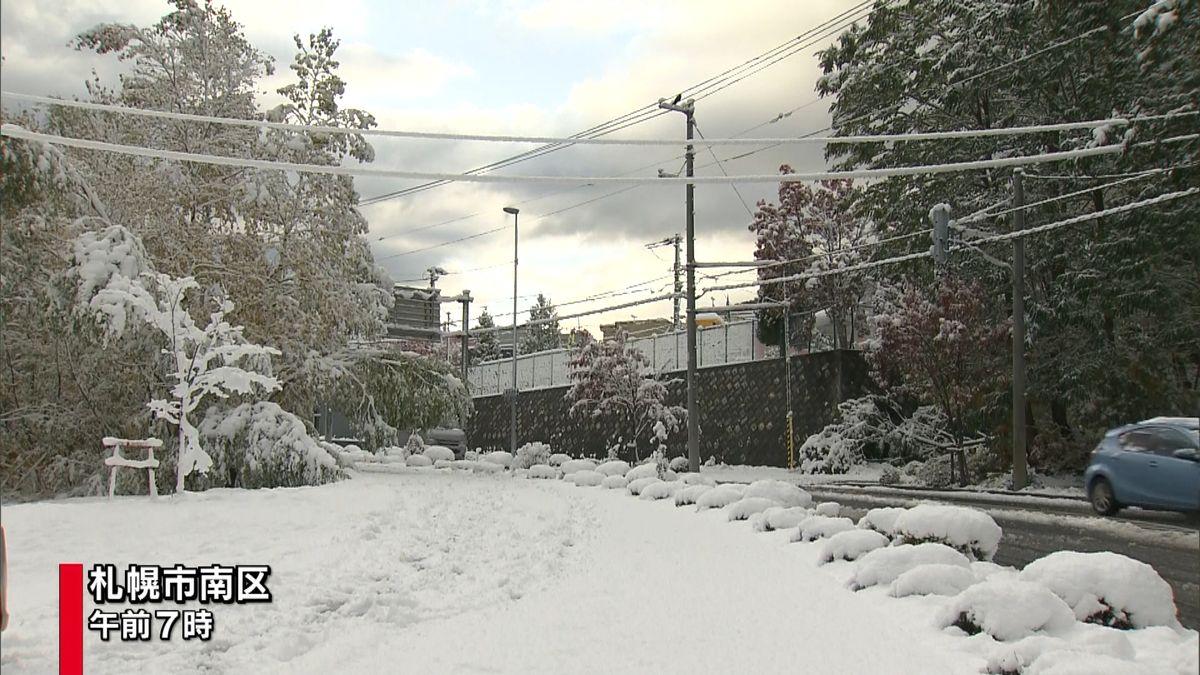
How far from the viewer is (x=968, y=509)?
775 cm

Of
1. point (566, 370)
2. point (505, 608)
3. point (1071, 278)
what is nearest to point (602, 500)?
point (505, 608)

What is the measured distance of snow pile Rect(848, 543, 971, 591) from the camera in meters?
7.48

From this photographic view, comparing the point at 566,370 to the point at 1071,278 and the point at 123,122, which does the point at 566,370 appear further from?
the point at 1071,278

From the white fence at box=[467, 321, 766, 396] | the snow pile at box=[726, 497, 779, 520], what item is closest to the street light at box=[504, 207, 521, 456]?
the white fence at box=[467, 321, 766, 396]

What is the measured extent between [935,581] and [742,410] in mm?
26276

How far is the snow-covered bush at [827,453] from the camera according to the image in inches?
957

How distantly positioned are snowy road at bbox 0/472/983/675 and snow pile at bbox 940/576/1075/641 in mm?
232

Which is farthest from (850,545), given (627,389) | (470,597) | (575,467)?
(627,389)

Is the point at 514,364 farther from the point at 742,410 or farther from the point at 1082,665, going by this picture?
the point at 1082,665

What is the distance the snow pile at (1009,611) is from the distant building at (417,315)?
39.5 meters

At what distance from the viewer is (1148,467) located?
2.49m

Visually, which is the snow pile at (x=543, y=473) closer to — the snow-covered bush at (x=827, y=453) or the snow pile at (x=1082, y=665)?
the snow-covered bush at (x=827, y=453)

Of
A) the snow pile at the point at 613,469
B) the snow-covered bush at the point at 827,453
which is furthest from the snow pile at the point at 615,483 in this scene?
the snow-covered bush at the point at 827,453

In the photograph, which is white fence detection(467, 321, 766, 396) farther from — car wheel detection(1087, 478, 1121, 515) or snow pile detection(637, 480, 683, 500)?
car wheel detection(1087, 478, 1121, 515)
